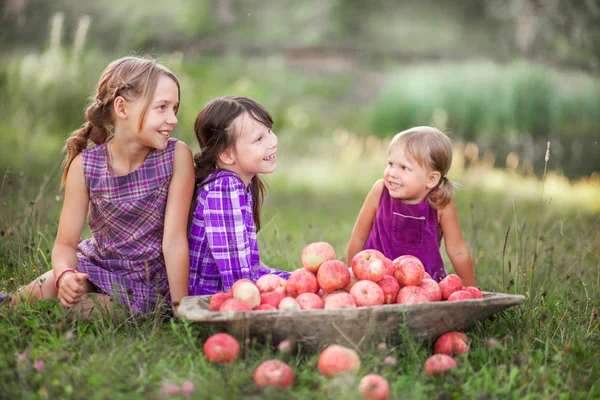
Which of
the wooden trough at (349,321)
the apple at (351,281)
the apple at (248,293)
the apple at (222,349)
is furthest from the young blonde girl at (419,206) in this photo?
the apple at (222,349)

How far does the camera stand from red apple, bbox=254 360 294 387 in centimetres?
240

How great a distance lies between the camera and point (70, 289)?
309 centimetres

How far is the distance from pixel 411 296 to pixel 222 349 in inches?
36.0

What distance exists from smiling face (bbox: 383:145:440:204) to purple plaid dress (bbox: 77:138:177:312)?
1269 millimetres

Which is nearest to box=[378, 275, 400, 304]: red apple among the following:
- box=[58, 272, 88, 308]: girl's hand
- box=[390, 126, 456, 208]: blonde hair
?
box=[390, 126, 456, 208]: blonde hair

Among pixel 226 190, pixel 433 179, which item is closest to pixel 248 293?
pixel 226 190

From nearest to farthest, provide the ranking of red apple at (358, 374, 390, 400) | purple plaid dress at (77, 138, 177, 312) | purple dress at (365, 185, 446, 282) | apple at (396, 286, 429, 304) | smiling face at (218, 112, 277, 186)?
1. red apple at (358, 374, 390, 400)
2. apple at (396, 286, 429, 304)
3. purple plaid dress at (77, 138, 177, 312)
4. smiling face at (218, 112, 277, 186)
5. purple dress at (365, 185, 446, 282)

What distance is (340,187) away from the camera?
8.67 meters

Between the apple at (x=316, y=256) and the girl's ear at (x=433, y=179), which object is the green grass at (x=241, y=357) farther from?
the girl's ear at (x=433, y=179)

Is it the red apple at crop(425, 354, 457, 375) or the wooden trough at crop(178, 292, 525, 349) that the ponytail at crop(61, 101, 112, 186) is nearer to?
the wooden trough at crop(178, 292, 525, 349)

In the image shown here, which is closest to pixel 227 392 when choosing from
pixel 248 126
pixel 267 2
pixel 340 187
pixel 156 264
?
pixel 156 264

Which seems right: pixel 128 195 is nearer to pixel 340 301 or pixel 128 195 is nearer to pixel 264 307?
pixel 264 307

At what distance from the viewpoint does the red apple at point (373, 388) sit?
2287 millimetres

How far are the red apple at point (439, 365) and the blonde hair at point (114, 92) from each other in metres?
1.86
